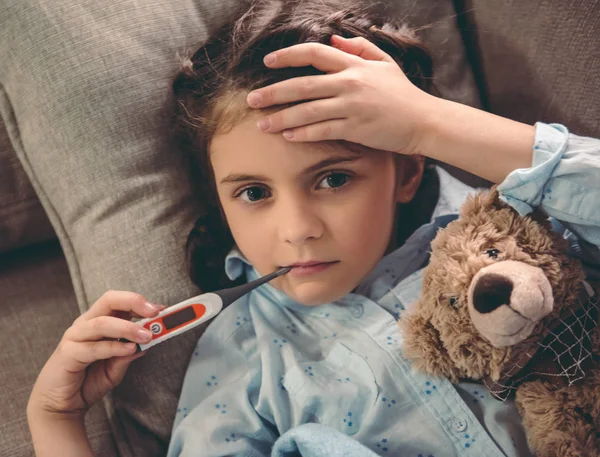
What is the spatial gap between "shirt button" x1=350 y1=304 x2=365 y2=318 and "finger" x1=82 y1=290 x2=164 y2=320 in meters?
0.27

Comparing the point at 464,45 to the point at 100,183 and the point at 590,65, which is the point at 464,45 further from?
the point at 100,183

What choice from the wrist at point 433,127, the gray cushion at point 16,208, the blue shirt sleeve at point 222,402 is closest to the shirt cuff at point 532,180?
the wrist at point 433,127

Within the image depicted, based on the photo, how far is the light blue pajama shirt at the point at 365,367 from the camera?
0.67 m

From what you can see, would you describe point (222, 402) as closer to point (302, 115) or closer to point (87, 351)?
point (87, 351)

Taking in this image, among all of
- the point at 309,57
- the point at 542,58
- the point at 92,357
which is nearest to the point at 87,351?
the point at 92,357

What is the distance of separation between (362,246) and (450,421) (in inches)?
9.6

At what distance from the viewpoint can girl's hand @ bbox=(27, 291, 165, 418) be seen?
76cm

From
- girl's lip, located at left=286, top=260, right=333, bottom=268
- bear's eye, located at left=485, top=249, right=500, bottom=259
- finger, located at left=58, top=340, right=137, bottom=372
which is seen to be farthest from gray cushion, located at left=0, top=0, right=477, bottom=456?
bear's eye, located at left=485, top=249, right=500, bottom=259

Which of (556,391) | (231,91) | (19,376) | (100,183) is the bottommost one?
(19,376)

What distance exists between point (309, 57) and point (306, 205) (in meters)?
0.19

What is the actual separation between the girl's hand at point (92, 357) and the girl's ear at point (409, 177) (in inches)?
15.4

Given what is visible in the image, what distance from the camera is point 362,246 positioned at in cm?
77

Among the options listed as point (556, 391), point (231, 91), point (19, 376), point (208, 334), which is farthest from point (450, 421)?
point (19, 376)

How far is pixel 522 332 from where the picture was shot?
1.87 ft
